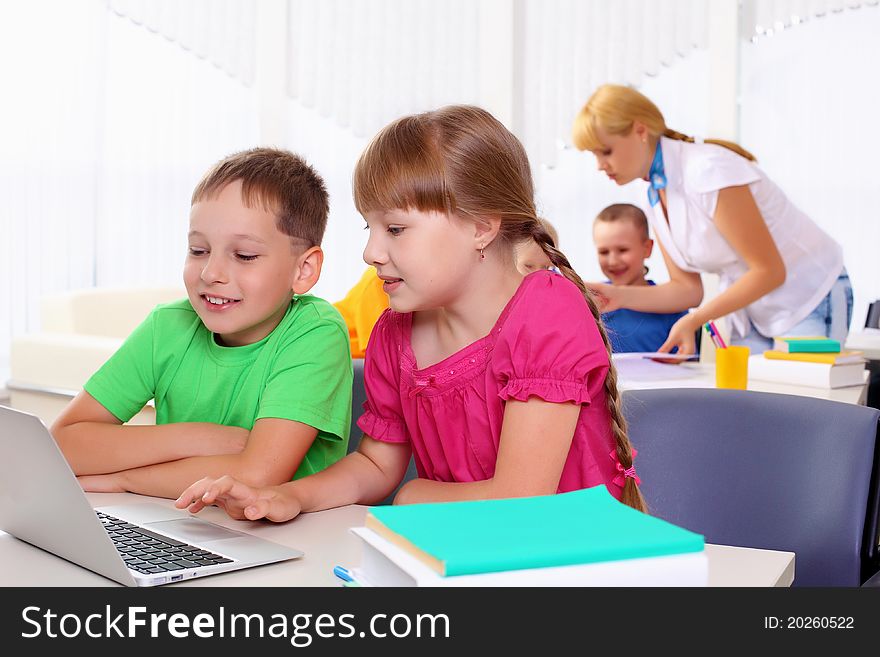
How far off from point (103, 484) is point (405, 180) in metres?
0.55

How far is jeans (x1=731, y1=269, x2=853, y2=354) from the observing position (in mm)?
2852

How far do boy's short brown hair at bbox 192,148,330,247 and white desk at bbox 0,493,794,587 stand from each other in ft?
1.94

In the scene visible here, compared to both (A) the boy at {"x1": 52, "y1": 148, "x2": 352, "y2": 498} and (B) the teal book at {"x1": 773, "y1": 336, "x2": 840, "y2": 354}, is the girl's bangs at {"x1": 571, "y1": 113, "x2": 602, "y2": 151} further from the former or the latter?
(A) the boy at {"x1": 52, "y1": 148, "x2": 352, "y2": 498}

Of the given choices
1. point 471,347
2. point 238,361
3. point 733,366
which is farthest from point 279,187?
point 733,366

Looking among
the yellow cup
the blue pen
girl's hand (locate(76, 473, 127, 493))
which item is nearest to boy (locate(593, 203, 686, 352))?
the yellow cup

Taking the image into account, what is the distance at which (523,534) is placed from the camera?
0.71m

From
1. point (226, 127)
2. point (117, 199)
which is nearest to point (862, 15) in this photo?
point (226, 127)

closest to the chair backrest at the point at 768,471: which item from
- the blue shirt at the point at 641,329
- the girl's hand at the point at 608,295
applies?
the girl's hand at the point at 608,295

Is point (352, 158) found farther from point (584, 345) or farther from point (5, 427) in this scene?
point (5, 427)

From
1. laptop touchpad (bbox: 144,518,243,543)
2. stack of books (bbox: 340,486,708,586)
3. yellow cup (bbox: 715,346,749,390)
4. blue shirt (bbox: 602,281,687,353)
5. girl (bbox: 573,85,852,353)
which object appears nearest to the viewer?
stack of books (bbox: 340,486,708,586)

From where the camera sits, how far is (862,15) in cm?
417

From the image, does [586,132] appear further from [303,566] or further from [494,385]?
[303,566]
